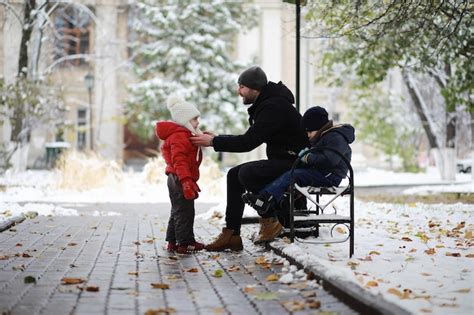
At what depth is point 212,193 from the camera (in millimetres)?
19844

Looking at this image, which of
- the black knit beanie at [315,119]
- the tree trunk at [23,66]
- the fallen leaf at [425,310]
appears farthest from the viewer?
the tree trunk at [23,66]

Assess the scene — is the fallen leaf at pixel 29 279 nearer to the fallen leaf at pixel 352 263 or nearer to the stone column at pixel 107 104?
the fallen leaf at pixel 352 263

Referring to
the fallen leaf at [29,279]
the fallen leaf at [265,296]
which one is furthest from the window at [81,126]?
the fallen leaf at [265,296]

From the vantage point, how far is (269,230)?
898 centimetres

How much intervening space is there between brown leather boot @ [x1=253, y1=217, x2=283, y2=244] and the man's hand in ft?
3.28

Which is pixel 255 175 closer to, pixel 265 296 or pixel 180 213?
pixel 180 213

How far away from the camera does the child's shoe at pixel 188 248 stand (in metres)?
8.88

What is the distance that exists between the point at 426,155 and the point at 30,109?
→ 1098 inches

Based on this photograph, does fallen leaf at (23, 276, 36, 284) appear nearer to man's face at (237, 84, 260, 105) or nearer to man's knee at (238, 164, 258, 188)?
man's knee at (238, 164, 258, 188)

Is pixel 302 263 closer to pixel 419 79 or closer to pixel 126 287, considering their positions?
pixel 126 287

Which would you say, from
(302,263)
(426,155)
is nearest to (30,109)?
(302,263)

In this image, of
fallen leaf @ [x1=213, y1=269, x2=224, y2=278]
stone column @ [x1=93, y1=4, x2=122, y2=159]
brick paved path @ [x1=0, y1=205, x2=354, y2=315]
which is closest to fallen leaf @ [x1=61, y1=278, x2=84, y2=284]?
brick paved path @ [x1=0, y1=205, x2=354, y2=315]

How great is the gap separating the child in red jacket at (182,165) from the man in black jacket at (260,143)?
0.14 meters

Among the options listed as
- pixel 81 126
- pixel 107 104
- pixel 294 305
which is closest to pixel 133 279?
pixel 294 305
